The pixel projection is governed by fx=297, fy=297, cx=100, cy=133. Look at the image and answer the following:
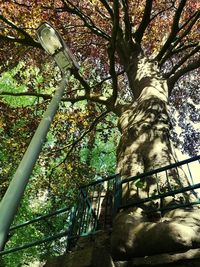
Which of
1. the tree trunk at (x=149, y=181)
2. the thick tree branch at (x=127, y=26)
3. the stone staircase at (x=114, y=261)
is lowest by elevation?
the stone staircase at (x=114, y=261)

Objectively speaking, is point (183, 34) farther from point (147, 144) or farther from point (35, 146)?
point (35, 146)

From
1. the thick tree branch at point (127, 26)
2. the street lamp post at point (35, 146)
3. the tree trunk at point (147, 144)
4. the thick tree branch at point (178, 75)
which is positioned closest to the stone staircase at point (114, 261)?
the tree trunk at point (147, 144)

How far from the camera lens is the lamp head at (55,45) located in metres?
3.71

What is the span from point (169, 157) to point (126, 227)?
2.46 metres

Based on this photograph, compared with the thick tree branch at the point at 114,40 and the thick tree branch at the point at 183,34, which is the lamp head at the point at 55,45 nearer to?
the thick tree branch at the point at 114,40

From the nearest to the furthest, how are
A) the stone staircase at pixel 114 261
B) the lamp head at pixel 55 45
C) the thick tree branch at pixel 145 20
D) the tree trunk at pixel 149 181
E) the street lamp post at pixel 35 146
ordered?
the street lamp post at pixel 35 146 → the stone staircase at pixel 114 261 → the tree trunk at pixel 149 181 → the lamp head at pixel 55 45 → the thick tree branch at pixel 145 20

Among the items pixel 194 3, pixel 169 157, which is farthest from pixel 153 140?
pixel 194 3

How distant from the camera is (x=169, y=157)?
5879mm

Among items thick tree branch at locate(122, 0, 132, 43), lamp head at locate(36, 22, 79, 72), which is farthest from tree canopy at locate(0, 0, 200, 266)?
lamp head at locate(36, 22, 79, 72)

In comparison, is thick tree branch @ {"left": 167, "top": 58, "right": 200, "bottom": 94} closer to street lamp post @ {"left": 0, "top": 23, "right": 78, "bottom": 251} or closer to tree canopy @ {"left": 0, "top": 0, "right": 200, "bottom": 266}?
tree canopy @ {"left": 0, "top": 0, "right": 200, "bottom": 266}

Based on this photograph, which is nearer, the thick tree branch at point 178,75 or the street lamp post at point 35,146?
the street lamp post at point 35,146

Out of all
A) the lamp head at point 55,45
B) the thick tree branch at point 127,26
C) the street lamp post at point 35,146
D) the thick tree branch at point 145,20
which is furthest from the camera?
the thick tree branch at point 127,26

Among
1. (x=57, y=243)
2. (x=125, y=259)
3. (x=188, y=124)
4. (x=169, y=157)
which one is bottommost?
(x=125, y=259)

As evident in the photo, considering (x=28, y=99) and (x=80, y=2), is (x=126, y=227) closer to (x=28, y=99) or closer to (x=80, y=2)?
(x=80, y=2)
